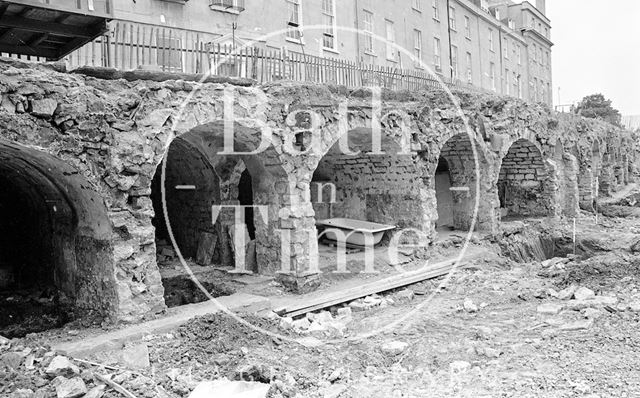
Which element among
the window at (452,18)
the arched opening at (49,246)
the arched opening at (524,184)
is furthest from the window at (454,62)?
the arched opening at (49,246)

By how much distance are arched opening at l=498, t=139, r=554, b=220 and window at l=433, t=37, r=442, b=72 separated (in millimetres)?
8822

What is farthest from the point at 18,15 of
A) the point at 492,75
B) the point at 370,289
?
the point at 492,75

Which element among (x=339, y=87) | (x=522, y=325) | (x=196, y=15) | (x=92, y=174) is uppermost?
(x=196, y=15)

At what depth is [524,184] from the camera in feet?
60.0

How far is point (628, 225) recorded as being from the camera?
724 inches

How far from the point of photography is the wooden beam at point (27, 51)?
9.20 meters

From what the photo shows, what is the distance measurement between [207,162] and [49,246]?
359 centimetres

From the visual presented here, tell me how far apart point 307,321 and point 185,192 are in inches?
216

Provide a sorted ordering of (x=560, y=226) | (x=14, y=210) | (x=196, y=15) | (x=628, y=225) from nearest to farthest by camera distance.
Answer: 1. (x=14, y=210)
2. (x=196, y=15)
3. (x=560, y=226)
4. (x=628, y=225)

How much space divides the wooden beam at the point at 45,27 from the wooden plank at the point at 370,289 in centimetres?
569

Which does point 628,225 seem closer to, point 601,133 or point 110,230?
point 601,133

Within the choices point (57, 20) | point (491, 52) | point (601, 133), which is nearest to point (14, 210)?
point (57, 20)

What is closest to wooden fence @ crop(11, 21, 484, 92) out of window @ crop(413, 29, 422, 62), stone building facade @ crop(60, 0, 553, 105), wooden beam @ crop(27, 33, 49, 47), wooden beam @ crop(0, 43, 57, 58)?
stone building facade @ crop(60, 0, 553, 105)

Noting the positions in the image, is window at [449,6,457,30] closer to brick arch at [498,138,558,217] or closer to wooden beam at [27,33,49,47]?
brick arch at [498,138,558,217]
